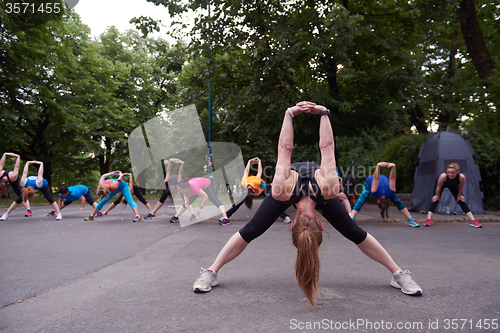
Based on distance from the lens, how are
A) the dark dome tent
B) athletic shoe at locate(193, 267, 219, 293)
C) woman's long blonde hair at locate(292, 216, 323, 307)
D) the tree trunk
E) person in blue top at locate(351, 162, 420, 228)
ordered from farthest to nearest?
1. the tree trunk
2. the dark dome tent
3. person in blue top at locate(351, 162, 420, 228)
4. athletic shoe at locate(193, 267, 219, 293)
5. woman's long blonde hair at locate(292, 216, 323, 307)

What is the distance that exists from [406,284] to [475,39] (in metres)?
14.1

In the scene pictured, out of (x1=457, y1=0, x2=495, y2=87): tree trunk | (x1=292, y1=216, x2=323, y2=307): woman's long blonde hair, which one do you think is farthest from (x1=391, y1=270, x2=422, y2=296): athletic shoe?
(x1=457, y1=0, x2=495, y2=87): tree trunk

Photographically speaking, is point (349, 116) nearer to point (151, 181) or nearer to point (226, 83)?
point (226, 83)

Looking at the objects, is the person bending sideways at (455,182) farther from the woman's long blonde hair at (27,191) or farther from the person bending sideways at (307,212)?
the woman's long blonde hair at (27,191)

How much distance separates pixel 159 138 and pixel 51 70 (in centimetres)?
1087

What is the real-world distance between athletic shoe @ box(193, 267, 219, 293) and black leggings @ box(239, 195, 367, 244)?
562 mm

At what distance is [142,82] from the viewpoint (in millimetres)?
30516

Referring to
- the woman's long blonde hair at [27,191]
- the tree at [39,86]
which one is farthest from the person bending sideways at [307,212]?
the tree at [39,86]

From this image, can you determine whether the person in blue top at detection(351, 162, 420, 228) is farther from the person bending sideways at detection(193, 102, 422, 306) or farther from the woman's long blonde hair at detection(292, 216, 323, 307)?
the woman's long blonde hair at detection(292, 216, 323, 307)

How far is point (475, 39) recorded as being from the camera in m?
13.6

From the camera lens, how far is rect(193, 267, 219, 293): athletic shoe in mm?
3521

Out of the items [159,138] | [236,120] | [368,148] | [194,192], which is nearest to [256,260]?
[194,192]

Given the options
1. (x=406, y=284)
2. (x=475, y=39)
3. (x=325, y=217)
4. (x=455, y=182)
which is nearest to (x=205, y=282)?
(x=325, y=217)

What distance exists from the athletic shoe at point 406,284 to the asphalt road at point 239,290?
0.07 meters
